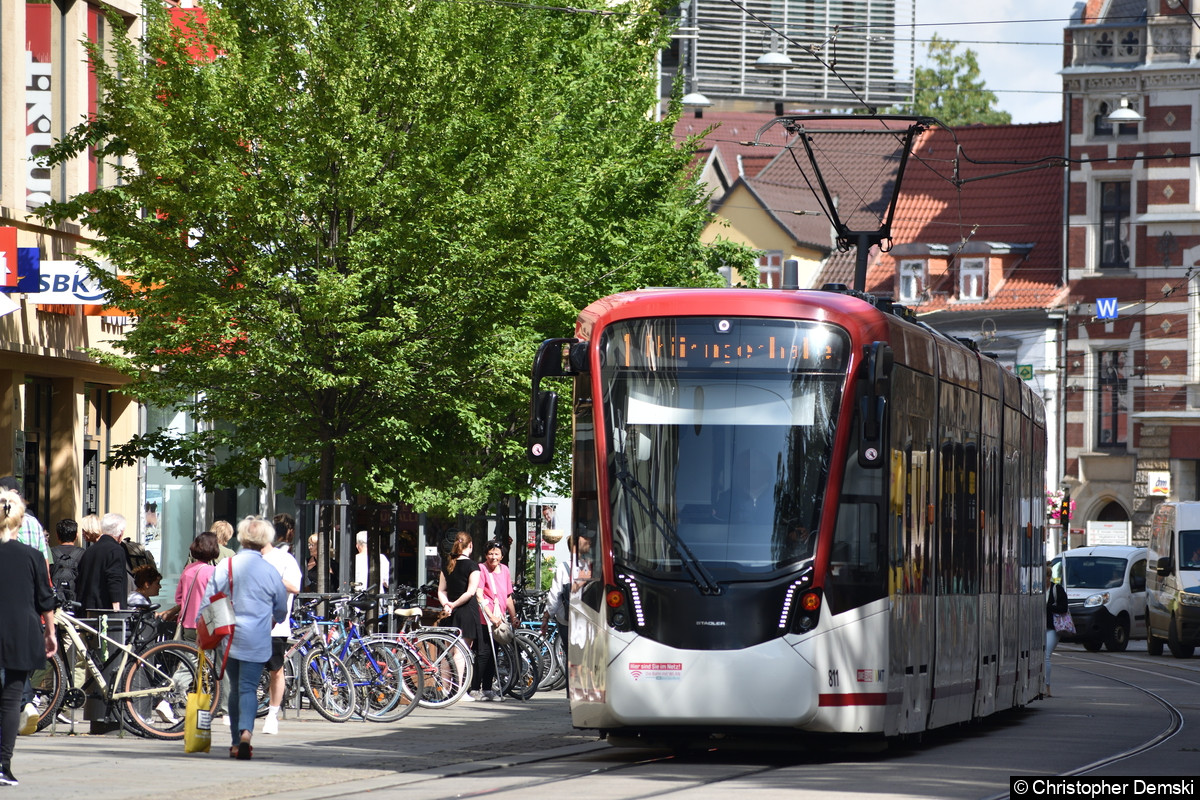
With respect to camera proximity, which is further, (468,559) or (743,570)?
(468,559)

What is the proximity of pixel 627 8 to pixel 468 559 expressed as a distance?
10.1 meters

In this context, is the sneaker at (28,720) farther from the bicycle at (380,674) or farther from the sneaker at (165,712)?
the bicycle at (380,674)

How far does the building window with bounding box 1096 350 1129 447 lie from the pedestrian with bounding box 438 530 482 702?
40.8 m

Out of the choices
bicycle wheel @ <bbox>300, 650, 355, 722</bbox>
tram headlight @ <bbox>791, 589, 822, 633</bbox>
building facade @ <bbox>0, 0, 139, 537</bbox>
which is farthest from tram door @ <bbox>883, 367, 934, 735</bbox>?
building facade @ <bbox>0, 0, 139, 537</bbox>

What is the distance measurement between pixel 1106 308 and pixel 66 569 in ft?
145

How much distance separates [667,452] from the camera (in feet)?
44.1

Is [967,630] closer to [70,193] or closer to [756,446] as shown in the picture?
[756,446]

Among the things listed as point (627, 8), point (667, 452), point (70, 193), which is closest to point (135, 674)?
point (667, 452)

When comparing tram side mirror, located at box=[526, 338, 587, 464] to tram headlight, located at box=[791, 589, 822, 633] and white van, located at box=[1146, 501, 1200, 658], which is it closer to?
tram headlight, located at box=[791, 589, 822, 633]

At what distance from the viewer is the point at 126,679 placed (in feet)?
50.2

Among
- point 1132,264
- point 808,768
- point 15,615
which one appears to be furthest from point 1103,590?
point 15,615

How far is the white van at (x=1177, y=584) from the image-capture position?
113 feet

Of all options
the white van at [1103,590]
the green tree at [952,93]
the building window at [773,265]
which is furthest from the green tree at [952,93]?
the white van at [1103,590]

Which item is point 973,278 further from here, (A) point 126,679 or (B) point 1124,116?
(A) point 126,679
